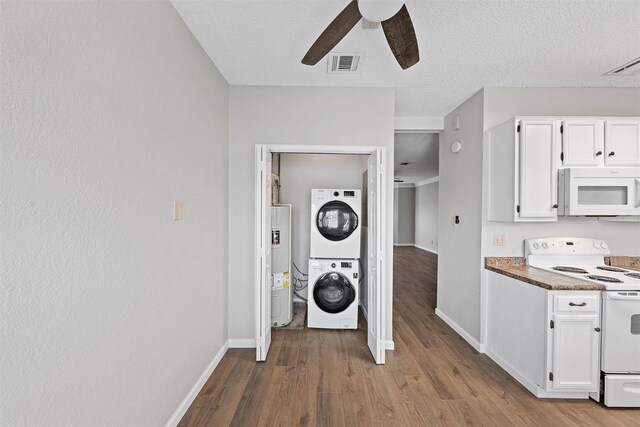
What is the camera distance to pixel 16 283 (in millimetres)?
817

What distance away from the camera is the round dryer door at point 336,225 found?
10.6 feet

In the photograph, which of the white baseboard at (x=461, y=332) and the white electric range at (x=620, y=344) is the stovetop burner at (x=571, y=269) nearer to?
the white electric range at (x=620, y=344)

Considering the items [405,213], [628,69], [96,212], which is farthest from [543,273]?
[405,213]

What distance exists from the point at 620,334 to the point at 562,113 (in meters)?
2.01

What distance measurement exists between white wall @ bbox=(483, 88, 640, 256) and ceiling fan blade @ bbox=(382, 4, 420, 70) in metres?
1.63

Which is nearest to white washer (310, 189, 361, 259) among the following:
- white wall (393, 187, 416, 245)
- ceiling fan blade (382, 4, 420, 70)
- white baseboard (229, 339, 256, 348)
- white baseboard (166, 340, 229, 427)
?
white baseboard (229, 339, 256, 348)

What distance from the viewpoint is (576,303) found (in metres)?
1.97

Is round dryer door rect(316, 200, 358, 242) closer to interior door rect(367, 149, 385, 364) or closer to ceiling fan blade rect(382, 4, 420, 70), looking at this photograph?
interior door rect(367, 149, 385, 364)

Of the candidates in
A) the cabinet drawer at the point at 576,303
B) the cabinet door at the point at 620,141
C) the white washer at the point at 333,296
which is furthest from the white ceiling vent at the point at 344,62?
the cabinet drawer at the point at 576,303

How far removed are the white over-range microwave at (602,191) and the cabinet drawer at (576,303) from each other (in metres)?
0.71

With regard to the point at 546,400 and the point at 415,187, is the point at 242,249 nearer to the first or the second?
the point at 546,400

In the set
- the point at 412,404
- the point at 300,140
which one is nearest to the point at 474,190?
the point at 300,140

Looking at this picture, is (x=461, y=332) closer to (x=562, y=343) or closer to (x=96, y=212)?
(x=562, y=343)

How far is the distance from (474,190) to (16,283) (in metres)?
3.32
